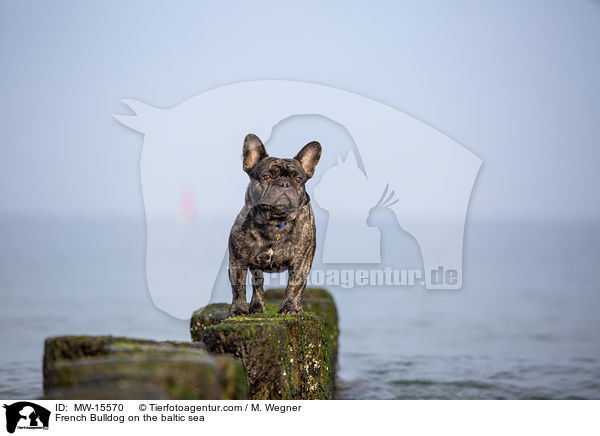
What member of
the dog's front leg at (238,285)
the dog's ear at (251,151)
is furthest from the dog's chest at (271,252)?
the dog's ear at (251,151)

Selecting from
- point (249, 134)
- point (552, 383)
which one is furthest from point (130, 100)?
point (552, 383)

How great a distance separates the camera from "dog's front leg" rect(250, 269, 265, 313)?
6102mm

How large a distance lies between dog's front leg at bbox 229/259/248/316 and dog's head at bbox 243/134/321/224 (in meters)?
0.51

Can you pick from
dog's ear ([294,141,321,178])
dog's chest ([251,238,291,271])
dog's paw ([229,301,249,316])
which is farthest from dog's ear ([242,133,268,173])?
dog's paw ([229,301,249,316])

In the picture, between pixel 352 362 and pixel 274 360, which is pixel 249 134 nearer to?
pixel 274 360

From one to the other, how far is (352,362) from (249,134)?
1002 centimetres

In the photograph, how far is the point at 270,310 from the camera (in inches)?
255

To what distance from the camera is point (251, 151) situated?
5.77 meters

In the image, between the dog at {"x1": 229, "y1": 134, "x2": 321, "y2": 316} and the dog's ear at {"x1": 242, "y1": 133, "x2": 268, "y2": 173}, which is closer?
the dog at {"x1": 229, "y1": 134, "x2": 321, "y2": 316}
